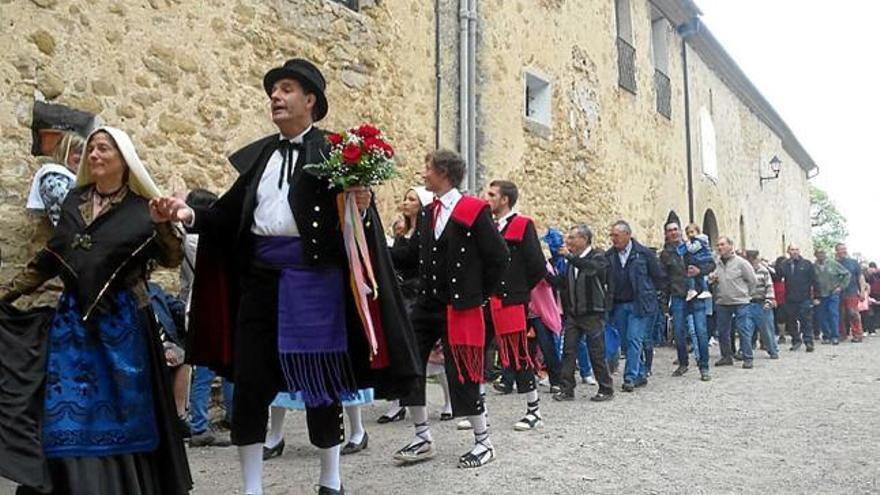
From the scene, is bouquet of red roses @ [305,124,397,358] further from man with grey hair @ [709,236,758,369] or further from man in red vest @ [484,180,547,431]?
man with grey hair @ [709,236,758,369]

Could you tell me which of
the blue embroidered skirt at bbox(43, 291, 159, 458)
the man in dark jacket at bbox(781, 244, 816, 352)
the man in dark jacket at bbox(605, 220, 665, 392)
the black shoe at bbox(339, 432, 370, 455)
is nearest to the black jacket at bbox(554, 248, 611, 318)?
the man in dark jacket at bbox(605, 220, 665, 392)

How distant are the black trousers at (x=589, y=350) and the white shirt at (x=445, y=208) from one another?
309cm

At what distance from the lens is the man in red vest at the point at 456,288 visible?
4.50m

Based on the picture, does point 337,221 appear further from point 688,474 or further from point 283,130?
point 688,474

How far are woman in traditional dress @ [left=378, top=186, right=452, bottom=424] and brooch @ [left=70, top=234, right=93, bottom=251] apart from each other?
2.44 metres

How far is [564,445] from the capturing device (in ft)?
16.6

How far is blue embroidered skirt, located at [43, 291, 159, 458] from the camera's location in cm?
277

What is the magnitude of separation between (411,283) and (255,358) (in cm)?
286

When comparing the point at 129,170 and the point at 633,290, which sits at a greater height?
the point at 129,170

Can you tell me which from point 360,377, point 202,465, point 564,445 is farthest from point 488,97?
point 360,377

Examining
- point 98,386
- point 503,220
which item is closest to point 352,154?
point 98,386

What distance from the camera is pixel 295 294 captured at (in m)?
3.18

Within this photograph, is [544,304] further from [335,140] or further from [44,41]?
[44,41]

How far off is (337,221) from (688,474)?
243cm
